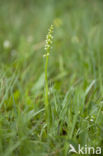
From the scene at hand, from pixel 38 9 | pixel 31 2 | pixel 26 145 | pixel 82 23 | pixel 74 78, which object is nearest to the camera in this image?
pixel 26 145

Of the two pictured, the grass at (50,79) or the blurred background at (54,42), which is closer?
the grass at (50,79)

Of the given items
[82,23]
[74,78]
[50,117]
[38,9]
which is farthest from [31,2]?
[50,117]

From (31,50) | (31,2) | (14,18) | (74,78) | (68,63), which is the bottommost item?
(74,78)

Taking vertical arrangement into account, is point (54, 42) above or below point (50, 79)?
above

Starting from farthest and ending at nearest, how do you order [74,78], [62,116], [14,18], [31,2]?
[31,2] → [14,18] → [74,78] → [62,116]

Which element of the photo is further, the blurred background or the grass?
the blurred background

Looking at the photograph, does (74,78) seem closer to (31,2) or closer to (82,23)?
(82,23)

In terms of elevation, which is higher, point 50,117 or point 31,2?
point 31,2

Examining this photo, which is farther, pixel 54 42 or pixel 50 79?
pixel 50 79
